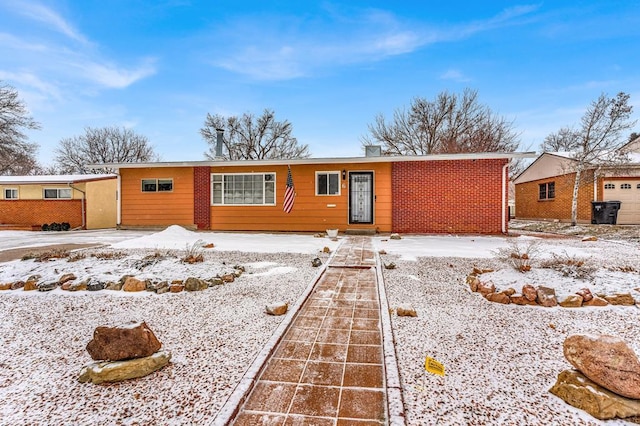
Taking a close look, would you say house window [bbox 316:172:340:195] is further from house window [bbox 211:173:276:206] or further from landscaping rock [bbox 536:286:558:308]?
landscaping rock [bbox 536:286:558:308]

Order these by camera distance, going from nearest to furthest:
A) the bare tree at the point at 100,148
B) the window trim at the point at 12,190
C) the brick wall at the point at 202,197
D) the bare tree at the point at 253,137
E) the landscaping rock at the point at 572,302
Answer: the landscaping rock at the point at 572,302, the brick wall at the point at 202,197, the window trim at the point at 12,190, the bare tree at the point at 253,137, the bare tree at the point at 100,148

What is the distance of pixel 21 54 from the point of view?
1011 cm

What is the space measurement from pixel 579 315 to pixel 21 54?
1568 centimetres

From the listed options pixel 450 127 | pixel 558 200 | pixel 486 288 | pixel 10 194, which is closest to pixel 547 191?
pixel 558 200

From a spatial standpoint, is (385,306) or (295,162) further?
(295,162)

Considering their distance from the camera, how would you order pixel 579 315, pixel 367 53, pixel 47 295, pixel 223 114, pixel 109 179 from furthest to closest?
pixel 223 114
pixel 109 179
pixel 367 53
pixel 47 295
pixel 579 315

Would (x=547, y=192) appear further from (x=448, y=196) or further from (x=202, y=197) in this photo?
(x=202, y=197)

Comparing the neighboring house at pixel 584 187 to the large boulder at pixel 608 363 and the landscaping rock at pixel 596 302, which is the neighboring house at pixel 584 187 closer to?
the landscaping rock at pixel 596 302

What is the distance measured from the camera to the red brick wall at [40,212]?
13.1 metres

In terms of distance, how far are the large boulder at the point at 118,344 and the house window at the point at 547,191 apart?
59.8ft

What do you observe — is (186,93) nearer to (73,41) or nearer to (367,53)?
(73,41)

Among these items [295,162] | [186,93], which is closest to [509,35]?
[295,162]

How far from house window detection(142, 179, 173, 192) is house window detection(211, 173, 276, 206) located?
5.43 feet

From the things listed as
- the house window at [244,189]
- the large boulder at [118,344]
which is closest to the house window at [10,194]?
the house window at [244,189]
